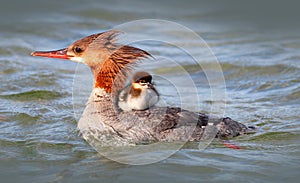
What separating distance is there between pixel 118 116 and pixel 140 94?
0.40 m

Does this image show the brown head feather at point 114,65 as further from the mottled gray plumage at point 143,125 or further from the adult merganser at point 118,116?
the mottled gray plumage at point 143,125

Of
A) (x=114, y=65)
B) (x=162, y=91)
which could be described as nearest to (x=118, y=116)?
(x=114, y=65)

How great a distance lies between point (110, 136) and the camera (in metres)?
7.43

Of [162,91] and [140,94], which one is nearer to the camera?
[140,94]

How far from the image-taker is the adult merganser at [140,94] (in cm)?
755

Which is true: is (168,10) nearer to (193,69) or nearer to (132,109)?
(193,69)

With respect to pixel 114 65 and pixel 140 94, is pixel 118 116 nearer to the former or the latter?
pixel 140 94

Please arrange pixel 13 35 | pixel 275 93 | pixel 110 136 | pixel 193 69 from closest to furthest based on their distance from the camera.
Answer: pixel 110 136
pixel 275 93
pixel 193 69
pixel 13 35

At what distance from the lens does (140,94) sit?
7.55 m

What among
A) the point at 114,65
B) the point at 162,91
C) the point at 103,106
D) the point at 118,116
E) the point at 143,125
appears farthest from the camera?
the point at 162,91

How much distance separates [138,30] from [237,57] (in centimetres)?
286

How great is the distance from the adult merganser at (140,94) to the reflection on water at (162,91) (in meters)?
0.78

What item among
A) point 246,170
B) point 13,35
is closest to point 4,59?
point 13,35

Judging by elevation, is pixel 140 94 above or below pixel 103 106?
above
